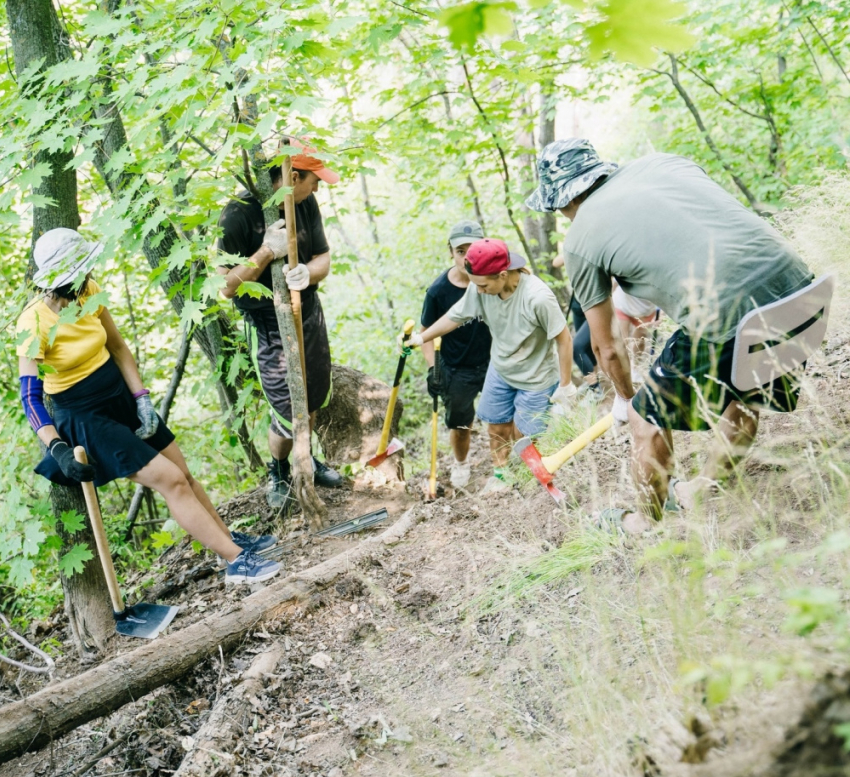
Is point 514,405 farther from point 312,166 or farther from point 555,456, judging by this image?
point 312,166

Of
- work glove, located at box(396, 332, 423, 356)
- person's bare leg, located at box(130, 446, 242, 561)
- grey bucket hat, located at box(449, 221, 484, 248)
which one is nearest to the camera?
person's bare leg, located at box(130, 446, 242, 561)

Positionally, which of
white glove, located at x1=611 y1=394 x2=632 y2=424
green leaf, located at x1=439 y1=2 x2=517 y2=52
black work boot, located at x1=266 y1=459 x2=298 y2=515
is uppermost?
green leaf, located at x1=439 y1=2 x2=517 y2=52

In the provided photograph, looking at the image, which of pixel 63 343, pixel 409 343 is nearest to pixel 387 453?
pixel 409 343

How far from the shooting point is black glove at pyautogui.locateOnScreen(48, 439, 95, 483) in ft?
11.2

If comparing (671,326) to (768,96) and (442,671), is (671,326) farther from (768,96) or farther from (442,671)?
(768,96)

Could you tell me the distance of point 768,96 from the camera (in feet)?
22.6

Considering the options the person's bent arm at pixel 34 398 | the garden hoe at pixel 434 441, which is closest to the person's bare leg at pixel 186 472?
the person's bent arm at pixel 34 398

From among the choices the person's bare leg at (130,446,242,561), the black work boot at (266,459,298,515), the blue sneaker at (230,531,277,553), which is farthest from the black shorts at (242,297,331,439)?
the person's bare leg at (130,446,242,561)

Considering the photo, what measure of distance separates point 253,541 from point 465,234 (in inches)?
107

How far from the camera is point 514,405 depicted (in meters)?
4.64

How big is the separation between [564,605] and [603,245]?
59.2 inches

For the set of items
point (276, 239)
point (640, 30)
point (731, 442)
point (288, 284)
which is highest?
point (640, 30)

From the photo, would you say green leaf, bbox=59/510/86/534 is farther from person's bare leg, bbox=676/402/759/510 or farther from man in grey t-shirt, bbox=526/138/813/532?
person's bare leg, bbox=676/402/759/510

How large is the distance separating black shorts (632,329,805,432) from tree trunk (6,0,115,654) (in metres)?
3.41
